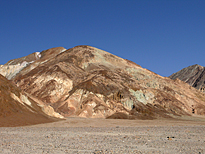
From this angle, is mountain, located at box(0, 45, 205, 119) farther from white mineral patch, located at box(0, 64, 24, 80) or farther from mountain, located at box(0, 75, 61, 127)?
mountain, located at box(0, 75, 61, 127)

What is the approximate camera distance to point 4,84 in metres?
48.5

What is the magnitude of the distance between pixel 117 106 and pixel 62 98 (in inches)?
708

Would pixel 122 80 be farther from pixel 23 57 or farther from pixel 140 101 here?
pixel 23 57

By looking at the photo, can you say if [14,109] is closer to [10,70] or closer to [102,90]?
[102,90]

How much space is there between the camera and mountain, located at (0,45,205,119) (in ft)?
269

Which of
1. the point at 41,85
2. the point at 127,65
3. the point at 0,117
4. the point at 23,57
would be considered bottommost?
the point at 0,117

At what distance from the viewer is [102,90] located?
301 feet

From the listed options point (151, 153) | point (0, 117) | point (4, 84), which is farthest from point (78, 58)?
point (151, 153)

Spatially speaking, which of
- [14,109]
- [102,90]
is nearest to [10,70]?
[102,90]

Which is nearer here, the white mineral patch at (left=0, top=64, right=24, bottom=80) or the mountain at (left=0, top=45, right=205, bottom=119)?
the mountain at (left=0, top=45, right=205, bottom=119)

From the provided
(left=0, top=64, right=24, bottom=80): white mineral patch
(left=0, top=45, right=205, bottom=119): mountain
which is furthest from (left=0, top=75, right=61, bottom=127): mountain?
(left=0, top=64, right=24, bottom=80): white mineral patch

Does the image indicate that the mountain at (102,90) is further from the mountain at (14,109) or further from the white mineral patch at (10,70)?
the mountain at (14,109)

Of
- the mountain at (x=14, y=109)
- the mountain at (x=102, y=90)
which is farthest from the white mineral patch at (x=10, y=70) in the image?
the mountain at (x=14, y=109)

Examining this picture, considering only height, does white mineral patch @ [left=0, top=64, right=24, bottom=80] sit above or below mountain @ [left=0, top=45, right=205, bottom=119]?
above
